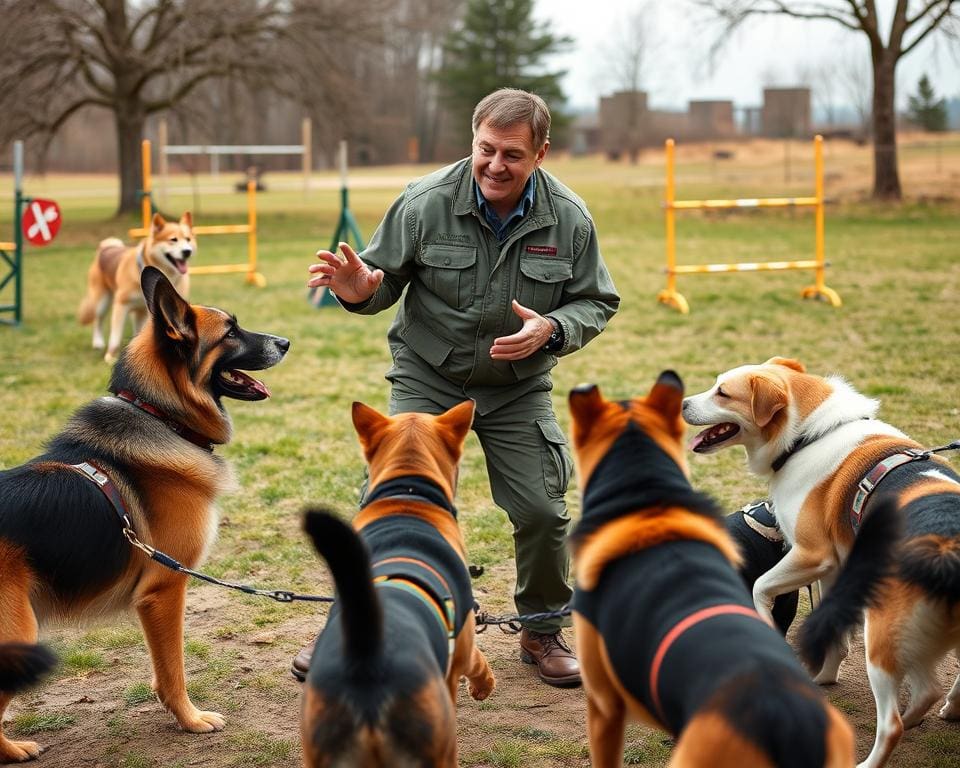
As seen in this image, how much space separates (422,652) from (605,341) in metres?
9.37

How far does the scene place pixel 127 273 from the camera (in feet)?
38.6

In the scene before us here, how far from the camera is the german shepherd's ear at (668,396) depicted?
3078 mm

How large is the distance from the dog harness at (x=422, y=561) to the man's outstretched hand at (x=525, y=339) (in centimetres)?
87

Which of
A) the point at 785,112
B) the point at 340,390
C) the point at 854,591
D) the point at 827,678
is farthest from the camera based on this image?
the point at 785,112

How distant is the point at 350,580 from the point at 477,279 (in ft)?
6.80

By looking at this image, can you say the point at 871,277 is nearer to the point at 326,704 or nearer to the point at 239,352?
the point at 239,352

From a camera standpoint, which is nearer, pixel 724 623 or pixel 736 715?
pixel 736 715

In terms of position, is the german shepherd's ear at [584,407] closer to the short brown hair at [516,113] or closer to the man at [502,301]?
→ the man at [502,301]

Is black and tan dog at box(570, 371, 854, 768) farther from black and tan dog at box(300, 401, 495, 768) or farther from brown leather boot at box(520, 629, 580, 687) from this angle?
brown leather boot at box(520, 629, 580, 687)

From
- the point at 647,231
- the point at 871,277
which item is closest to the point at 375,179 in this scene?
the point at 647,231

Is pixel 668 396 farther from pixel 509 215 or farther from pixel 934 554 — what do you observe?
pixel 509 215

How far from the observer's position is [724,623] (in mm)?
2430

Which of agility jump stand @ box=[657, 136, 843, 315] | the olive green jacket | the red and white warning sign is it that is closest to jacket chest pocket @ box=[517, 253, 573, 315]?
the olive green jacket

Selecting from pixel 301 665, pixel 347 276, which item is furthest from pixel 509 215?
pixel 301 665
